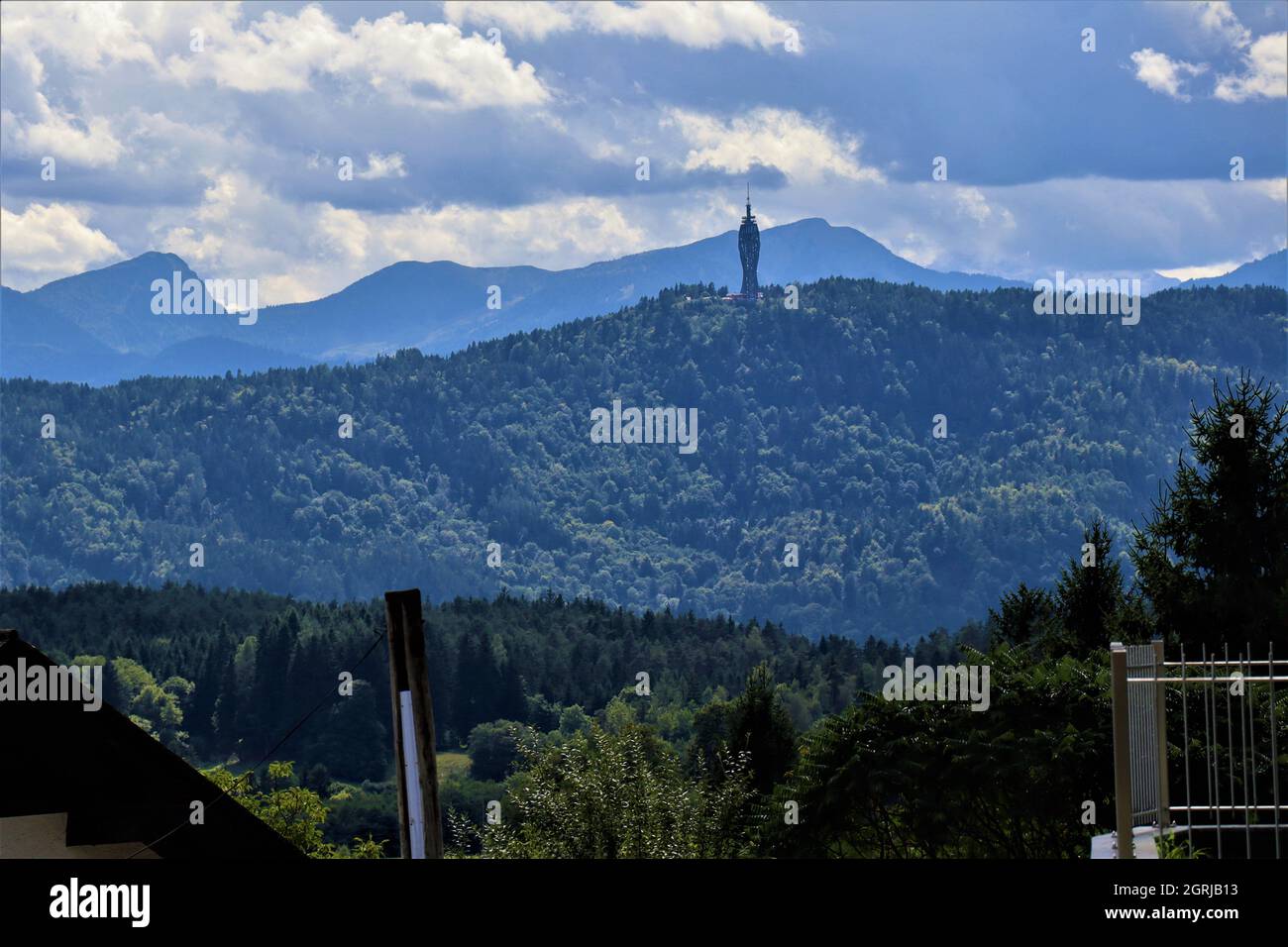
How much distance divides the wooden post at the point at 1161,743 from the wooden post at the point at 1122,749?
208 mm

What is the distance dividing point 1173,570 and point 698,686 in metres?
147

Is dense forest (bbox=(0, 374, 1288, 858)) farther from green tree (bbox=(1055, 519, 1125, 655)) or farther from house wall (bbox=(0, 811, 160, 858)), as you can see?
house wall (bbox=(0, 811, 160, 858))

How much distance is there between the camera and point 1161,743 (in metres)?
10.9

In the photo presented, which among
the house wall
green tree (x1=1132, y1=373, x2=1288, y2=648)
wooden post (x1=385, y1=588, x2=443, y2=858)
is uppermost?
green tree (x1=1132, y1=373, x2=1288, y2=648)

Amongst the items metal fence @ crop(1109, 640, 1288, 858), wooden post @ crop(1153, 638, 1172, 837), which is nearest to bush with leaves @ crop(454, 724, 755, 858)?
metal fence @ crop(1109, 640, 1288, 858)

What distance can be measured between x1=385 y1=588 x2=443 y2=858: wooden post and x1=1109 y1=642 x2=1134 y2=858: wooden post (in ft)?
19.8

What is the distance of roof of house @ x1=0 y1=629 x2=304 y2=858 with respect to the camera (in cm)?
1652

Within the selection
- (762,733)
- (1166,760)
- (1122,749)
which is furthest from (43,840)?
(762,733)

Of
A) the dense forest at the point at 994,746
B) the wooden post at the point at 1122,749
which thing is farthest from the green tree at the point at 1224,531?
the wooden post at the point at 1122,749

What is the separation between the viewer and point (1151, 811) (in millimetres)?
11211

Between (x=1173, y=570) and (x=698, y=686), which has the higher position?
(x=1173, y=570)
